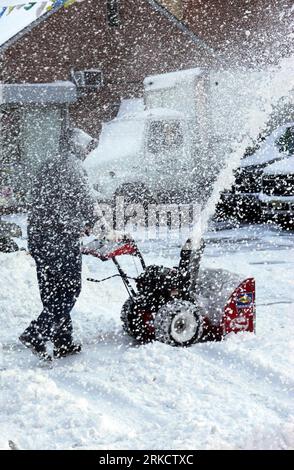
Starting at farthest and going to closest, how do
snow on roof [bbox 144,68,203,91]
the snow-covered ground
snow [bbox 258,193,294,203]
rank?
snow on roof [bbox 144,68,203,91] → snow [bbox 258,193,294,203] → the snow-covered ground

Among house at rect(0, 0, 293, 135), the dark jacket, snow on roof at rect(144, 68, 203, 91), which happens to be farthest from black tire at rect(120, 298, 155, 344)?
house at rect(0, 0, 293, 135)

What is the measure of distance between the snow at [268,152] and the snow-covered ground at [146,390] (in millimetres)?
7006

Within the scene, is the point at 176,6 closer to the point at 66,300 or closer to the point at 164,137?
the point at 164,137

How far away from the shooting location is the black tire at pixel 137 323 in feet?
15.9

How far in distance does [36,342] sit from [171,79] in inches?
444

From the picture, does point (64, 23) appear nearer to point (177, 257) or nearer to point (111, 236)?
point (177, 257)

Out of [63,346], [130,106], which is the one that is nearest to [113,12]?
[130,106]

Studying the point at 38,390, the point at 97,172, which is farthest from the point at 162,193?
the point at 38,390

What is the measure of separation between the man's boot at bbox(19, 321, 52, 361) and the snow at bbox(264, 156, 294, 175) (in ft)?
25.5

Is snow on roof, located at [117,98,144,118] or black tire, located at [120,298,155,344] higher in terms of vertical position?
snow on roof, located at [117,98,144,118]

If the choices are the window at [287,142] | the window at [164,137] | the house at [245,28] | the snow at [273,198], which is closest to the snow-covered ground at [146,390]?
the snow at [273,198]

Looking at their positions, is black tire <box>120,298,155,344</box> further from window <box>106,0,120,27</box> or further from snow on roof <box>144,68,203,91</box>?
window <box>106,0,120,27</box>

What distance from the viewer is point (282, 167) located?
11688 millimetres

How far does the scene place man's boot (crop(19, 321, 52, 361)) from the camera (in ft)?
14.8
